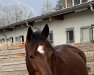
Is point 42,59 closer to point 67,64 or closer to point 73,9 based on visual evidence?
point 67,64

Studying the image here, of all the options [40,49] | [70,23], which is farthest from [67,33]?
[40,49]

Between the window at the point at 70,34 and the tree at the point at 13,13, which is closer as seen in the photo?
the window at the point at 70,34

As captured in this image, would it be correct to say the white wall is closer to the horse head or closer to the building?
the building

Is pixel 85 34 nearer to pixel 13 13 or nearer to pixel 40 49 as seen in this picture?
pixel 40 49

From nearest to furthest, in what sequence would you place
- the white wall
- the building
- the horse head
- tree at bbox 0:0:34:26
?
1. the horse head
2. the building
3. the white wall
4. tree at bbox 0:0:34:26

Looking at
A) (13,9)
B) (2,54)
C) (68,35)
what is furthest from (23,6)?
(2,54)

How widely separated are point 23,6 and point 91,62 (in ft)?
Result: 213

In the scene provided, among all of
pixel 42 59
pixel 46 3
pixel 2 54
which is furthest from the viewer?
pixel 46 3

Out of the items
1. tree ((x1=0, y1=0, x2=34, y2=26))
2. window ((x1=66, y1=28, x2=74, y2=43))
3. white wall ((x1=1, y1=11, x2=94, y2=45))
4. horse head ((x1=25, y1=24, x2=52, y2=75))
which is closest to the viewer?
horse head ((x1=25, y1=24, x2=52, y2=75))

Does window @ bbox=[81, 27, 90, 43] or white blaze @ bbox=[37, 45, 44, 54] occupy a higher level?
window @ bbox=[81, 27, 90, 43]

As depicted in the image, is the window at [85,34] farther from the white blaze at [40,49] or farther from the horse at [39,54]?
the white blaze at [40,49]

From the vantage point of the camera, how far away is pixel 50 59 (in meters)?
4.52

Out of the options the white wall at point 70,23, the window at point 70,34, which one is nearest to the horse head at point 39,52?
the white wall at point 70,23

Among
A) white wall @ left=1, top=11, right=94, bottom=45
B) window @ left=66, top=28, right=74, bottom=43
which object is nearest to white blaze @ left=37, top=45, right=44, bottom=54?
white wall @ left=1, top=11, right=94, bottom=45
